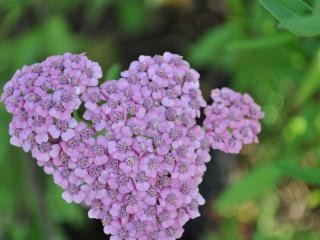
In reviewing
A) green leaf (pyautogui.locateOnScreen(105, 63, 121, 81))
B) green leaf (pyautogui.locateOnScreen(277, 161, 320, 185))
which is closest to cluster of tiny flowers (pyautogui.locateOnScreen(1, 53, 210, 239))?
green leaf (pyautogui.locateOnScreen(105, 63, 121, 81))

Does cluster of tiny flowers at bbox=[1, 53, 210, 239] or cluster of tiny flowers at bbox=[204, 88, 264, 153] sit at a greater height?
cluster of tiny flowers at bbox=[204, 88, 264, 153]

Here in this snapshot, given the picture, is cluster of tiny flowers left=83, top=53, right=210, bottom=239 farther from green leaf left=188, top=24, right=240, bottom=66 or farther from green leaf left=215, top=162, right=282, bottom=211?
green leaf left=188, top=24, right=240, bottom=66

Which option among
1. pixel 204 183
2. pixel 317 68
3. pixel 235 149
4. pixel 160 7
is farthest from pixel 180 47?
pixel 235 149

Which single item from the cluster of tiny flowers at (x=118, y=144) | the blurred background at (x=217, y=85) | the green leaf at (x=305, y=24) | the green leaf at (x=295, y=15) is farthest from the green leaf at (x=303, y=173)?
the green leaf at (x=305, y=24)

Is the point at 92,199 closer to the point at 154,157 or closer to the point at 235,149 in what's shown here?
the point at 154,157

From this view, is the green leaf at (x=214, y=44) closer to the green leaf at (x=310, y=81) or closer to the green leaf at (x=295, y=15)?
the green leaf at (x=310, y=81)

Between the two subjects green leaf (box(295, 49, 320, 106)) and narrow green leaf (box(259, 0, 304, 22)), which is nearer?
narrow green leaf (box(259, 0, 304, 22))

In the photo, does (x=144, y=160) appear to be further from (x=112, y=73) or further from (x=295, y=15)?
(x=295, y=15)

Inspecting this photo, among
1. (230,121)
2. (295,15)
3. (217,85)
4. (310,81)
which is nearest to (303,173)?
(230,121)
